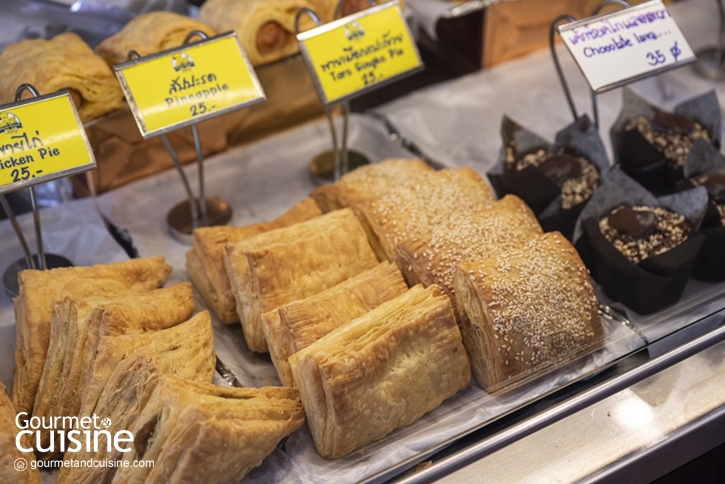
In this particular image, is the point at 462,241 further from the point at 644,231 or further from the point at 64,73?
the point at 64,73

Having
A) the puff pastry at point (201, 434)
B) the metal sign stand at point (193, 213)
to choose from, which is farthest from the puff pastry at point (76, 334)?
the metal sign stand at point (193, 213)

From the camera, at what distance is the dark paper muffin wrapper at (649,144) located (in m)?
2.49

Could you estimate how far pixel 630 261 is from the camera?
6.70ft

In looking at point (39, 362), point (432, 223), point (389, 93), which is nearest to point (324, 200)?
point (432, 223)

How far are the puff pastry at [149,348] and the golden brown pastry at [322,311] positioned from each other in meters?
0.17

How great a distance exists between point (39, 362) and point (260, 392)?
0.64 m

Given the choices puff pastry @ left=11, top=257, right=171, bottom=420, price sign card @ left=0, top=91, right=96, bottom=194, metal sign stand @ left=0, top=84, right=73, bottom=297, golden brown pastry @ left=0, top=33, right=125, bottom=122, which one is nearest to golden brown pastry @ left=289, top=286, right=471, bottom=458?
puff pastry @ left=11, top=257, right=171, bottom=420

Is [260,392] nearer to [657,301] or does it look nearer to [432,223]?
[432,223]

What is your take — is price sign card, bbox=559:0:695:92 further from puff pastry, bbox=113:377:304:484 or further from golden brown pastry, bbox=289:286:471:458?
puff pastry, bbox=113:377:304:484

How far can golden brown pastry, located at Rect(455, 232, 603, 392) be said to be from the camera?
5.89 feet

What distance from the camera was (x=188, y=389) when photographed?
152cm

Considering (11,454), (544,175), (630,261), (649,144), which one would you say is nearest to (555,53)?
(649,144)

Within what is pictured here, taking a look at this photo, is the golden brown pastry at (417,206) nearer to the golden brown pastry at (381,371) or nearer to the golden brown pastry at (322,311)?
the golden brown pastry at (322,311)

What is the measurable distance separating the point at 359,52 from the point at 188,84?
0.61 metres
